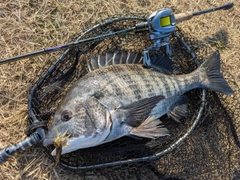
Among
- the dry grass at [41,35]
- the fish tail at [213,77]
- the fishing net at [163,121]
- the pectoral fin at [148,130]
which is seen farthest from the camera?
the fish tail at [213,77]

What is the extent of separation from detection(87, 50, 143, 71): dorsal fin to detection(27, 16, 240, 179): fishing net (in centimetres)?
Result: 10

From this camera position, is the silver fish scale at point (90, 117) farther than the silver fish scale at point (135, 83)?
No

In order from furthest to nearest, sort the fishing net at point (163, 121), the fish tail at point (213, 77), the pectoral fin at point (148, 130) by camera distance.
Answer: the fish tail at point (213, 77) → the fishing net at point (163, 121) → the pectoral fin at point (148, 130)

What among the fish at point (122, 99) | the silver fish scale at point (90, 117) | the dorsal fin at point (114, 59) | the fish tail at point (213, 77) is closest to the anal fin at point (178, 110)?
the fish at point (122, 99)

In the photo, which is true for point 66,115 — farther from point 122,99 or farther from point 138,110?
point 138,110

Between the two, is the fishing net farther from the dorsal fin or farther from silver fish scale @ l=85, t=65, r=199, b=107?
silver fish scale @ l=85, t=65, r=199, b=107

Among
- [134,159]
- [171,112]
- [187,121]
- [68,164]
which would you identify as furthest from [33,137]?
[187,121]

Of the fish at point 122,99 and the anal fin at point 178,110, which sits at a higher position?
the fish at point 122,99

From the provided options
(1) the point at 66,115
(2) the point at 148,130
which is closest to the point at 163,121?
(2) the point at 148,130

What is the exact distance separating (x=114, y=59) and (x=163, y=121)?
865mm

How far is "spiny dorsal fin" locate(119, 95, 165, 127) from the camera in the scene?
257cm

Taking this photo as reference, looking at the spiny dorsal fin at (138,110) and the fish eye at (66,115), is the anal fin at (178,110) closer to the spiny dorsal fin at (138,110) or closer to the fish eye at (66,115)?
the spiny dorsal fin at (138,110)

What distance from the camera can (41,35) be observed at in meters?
3.18

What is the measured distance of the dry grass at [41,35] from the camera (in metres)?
2.89
